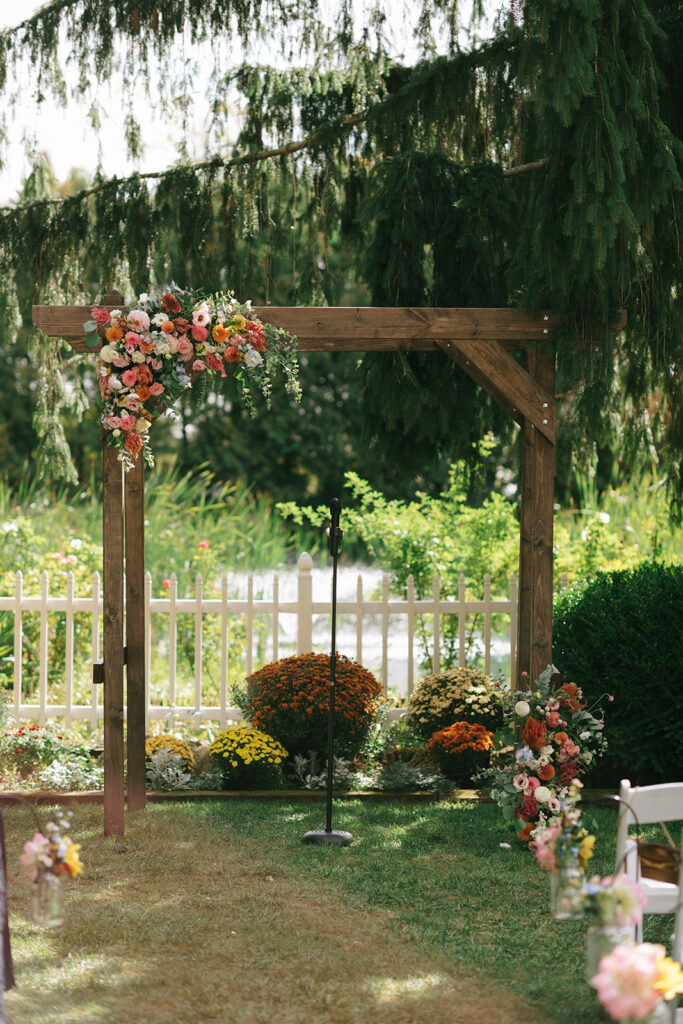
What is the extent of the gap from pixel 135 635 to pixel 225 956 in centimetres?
213

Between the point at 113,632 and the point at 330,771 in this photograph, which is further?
the point at 113,632

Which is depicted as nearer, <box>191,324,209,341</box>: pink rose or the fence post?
<box>191,324,209,341</box>: pink rose

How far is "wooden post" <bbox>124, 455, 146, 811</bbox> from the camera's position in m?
5.47

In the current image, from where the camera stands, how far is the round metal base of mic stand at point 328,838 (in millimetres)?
5039

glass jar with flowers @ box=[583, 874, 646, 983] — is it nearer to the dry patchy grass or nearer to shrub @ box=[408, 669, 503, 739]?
the dry patchy grass

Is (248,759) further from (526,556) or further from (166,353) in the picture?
(166,353)

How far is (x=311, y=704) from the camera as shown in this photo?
6.11 m

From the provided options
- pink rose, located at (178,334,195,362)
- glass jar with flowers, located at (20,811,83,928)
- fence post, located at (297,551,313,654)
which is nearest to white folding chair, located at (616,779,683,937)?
glass jar with flowers, located at (20,811,83,928)

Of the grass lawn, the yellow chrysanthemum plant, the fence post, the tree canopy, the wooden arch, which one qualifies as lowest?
the grass lawn

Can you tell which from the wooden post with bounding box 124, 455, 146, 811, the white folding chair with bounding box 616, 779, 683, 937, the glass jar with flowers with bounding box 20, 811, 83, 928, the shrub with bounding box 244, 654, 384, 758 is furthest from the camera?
the shrub with bounding box 244, 654, 384, 758

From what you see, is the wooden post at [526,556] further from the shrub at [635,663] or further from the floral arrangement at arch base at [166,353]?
the floral arrangement at arch base at [166,353]

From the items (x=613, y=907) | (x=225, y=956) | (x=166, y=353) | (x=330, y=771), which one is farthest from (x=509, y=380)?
(x=613, y=907)

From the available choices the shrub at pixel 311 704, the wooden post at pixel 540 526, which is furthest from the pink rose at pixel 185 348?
the shrub at pixel 311 704

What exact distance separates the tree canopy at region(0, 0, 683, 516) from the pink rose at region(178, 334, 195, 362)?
1.51 m
